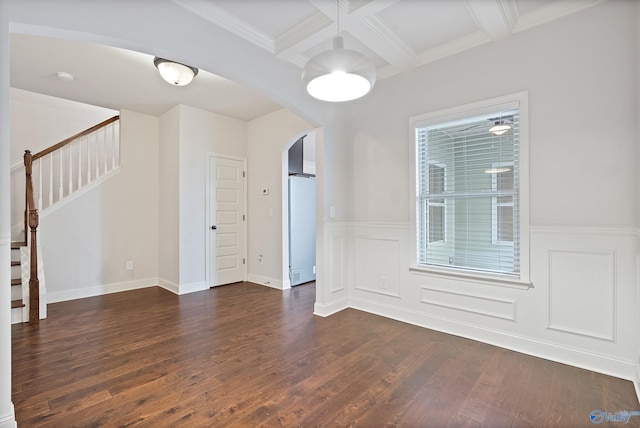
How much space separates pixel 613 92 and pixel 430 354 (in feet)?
7.61

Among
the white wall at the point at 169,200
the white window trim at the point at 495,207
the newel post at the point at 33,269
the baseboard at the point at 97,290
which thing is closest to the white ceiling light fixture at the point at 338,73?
the white window trim at the point at 495,207

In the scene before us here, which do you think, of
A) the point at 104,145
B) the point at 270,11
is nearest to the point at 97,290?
the point at 104,145

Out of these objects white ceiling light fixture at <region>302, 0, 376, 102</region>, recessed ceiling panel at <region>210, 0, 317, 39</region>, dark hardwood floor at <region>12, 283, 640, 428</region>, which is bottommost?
dark hardwood floor at <region>12, 283, 640, 428</region>

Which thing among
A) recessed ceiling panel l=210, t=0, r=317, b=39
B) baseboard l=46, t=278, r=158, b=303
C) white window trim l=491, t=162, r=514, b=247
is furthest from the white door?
white window trim l=491, t=162, r=514, b=247

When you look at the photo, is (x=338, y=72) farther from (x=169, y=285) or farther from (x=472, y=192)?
(x=169, y=285)

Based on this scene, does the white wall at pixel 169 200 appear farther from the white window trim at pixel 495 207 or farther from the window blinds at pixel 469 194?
the white window trim at pixel 495 207

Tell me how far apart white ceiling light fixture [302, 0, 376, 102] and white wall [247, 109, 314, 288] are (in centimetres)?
246

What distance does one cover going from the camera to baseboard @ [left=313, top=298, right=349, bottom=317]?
352 cm

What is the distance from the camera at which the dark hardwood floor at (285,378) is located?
1.79 m

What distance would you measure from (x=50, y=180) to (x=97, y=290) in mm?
1600

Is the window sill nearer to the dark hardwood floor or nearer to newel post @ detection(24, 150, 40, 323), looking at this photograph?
the dark hardwood floor

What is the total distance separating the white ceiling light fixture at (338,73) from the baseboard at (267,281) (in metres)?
3.31

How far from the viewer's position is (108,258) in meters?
4.59

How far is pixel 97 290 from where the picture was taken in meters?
4.46
